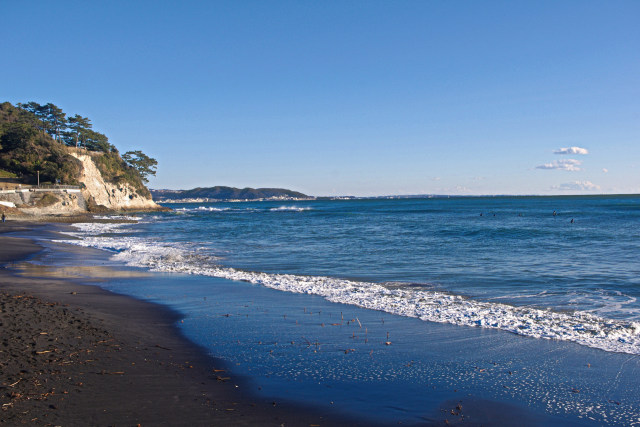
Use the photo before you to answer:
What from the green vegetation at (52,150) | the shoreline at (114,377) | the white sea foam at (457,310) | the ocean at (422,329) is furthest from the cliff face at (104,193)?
the shoreline at (114,377)

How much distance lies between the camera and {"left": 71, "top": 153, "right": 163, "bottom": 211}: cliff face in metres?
78.4

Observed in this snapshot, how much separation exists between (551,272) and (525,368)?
11325 millimetres

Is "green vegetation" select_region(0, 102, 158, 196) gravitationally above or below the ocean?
above

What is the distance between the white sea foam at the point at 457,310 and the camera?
8812 millimetres

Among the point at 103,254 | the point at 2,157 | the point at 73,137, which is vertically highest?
the point at 73,137

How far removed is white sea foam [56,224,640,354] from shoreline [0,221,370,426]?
5.26m

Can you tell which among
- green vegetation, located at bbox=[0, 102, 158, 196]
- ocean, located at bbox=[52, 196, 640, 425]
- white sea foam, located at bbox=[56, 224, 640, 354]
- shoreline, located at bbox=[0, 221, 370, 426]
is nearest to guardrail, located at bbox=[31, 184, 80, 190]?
green vegetation, located at bbox=[0, 102, 158, 196]

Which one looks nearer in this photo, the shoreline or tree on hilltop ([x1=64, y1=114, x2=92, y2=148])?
the shoreline

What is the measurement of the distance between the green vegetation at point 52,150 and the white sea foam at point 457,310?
218 ft

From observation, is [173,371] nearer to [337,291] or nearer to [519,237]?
[337,291]

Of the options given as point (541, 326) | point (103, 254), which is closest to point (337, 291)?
point (541, 326)

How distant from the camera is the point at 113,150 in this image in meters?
113

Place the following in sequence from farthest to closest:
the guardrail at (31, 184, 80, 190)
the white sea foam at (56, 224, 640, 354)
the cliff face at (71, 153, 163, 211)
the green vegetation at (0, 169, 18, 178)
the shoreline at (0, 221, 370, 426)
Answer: the cliff face at (71, 153, 163, 211) → the green vegetation at (0, 169, 18, 178) → the guardrail at (31, 184, 80, 190) → the white sea foam at (56, 224, 640, 354) → the shoreline at (0, 221, 370, 426)

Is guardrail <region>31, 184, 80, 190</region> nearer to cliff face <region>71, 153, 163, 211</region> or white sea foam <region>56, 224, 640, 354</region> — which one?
cliff face <region>71, 153, 163, 211</region>
